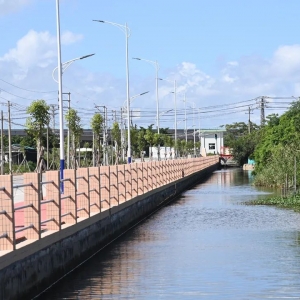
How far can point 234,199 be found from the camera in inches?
1914

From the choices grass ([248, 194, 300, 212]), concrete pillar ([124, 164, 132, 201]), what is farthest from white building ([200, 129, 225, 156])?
concrete pillar ([124, 164, 132, 201])

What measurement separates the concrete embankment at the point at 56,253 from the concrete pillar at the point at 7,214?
203 millimetres

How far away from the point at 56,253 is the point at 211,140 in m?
174

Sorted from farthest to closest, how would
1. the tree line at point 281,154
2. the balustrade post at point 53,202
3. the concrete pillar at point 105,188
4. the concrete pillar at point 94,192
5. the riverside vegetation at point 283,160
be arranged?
the tree line at point 281,154 < the riverside vegetation at point 283,160 < the concrete pillar at point 105,188 < the concrete pillar at point 94,192 < the balustrade post at point 53,202

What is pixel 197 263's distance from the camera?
20594 millimetres

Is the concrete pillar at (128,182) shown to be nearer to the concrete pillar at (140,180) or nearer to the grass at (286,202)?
the concrete pillar at (140,180)

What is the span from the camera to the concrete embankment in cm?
1499

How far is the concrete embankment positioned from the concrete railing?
198 mm

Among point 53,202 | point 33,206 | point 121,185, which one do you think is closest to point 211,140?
point 121,185

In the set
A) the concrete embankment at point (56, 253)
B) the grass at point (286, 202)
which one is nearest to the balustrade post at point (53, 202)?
the concrete embankment at point (56, 253)

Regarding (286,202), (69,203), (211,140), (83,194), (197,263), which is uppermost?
(211,140)

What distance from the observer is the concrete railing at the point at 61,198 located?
15227mm

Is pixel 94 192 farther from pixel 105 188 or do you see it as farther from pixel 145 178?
pixel 145 178

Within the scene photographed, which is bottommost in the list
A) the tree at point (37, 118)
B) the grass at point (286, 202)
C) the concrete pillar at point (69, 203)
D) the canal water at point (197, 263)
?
the canal water at point (197, 263)
